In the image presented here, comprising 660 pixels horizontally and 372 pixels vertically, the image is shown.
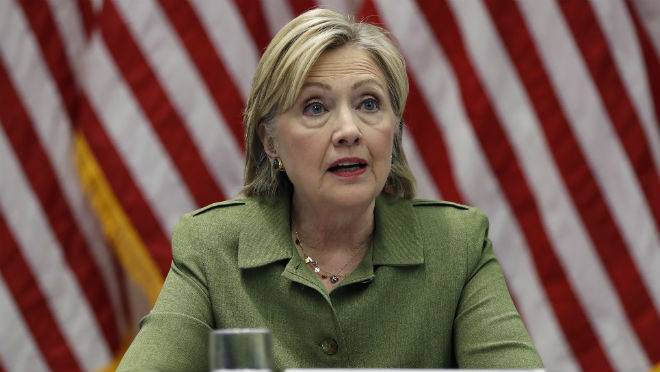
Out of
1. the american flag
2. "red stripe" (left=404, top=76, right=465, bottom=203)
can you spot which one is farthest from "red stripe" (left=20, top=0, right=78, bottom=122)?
"red stripe" (left=404, top=76, right=465, bottom=203)

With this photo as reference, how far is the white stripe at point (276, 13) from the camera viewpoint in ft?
11.8

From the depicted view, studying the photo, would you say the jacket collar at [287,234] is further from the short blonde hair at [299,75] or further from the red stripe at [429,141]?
the red stripe at [429,141]

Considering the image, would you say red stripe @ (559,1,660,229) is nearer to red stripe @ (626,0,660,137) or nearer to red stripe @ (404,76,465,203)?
red stripe @ (626,0,660,137)

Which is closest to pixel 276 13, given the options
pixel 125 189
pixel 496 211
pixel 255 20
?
pixel 255 20

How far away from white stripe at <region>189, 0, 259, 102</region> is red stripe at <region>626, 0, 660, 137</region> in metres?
1.23

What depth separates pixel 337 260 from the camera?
7.77ft

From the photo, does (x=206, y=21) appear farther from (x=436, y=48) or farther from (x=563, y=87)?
(x=563, y=87)

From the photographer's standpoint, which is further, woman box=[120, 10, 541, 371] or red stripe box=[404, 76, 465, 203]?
red stripe box=[404, 76, 465, 203]

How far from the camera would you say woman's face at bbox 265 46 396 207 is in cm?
222

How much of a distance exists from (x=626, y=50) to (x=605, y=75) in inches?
3.9

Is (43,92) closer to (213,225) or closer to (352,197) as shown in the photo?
(213,225)

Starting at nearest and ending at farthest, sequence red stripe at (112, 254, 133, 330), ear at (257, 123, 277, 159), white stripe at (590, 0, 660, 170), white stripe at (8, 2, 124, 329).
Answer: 1. ear at (257, 123, 277, 159)
2. white stripe at (590, 0, 660, 170)
3. white stripe at (8, 2, 124, 329)
4. red stripe at (112, 254, 133, 330)

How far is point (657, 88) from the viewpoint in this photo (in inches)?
143

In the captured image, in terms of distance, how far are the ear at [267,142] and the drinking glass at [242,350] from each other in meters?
1.11
